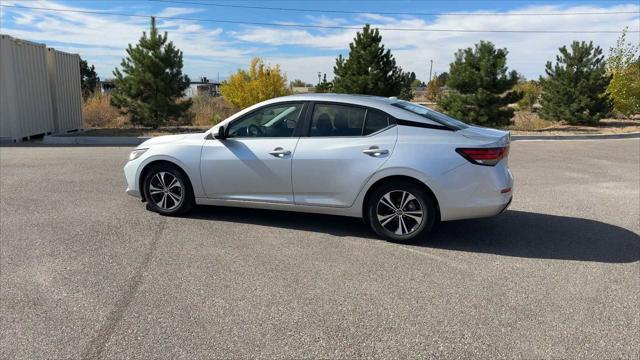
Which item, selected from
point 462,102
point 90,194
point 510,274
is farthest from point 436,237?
point 462,102

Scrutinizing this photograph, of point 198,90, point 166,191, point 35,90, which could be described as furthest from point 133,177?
point 198,90

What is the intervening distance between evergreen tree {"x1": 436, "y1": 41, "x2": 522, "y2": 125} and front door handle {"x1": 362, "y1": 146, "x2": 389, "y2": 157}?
47.4ft

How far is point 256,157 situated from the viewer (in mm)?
5613

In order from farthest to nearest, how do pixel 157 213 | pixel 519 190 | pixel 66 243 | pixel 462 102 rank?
1. pixel 462 102
2. pixel 519 190
3. pixel 157 213
4. pixel 66 243

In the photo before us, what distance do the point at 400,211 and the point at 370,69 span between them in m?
14.6

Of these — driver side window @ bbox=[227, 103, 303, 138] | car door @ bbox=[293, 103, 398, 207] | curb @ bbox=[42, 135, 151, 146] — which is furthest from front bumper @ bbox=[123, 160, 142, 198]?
curb @ bbox=[42, 135, 151, 146]

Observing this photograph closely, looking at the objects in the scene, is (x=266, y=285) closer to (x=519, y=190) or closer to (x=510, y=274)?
(x=510, y=274)

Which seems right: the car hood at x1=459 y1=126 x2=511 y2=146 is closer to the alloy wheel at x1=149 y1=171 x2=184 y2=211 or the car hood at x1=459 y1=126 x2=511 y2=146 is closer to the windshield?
the windshield

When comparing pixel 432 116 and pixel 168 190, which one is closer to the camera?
pixel 432 116

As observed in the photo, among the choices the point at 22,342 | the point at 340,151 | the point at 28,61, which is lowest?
the point at 22,342

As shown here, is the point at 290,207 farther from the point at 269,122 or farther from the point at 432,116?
the point at 432,116

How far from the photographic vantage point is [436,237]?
5504 mm

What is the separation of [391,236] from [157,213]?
10.0 feet

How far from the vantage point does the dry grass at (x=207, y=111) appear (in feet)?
72.4
